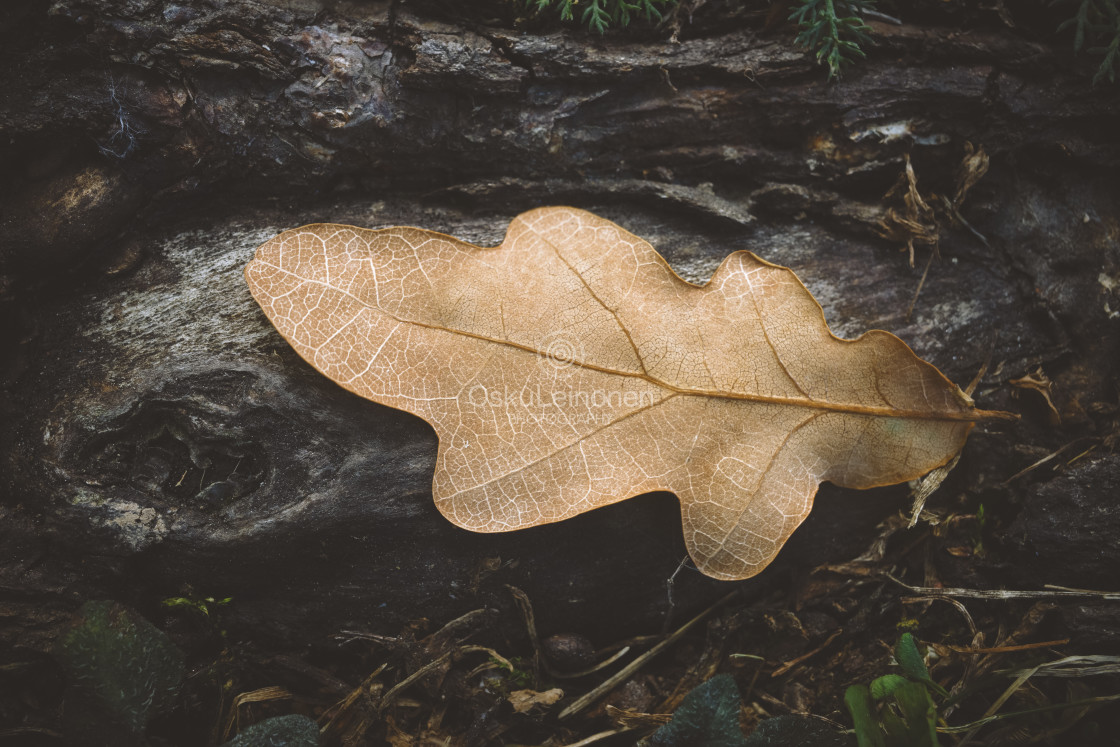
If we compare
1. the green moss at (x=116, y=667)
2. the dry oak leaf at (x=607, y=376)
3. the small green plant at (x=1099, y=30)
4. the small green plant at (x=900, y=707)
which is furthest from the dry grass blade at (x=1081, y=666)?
the green moss at (x=116, y=667)

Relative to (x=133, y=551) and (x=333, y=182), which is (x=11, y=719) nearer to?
(x=133, y=551)

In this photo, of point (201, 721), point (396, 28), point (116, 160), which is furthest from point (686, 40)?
point (201, 721)

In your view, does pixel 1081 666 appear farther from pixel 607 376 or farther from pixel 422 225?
pixel 422 225

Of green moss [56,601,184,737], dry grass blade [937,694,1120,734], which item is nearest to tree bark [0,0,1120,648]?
green moss [56,601,184,737]

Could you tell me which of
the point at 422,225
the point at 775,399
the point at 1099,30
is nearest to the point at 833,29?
the point at 1099,30

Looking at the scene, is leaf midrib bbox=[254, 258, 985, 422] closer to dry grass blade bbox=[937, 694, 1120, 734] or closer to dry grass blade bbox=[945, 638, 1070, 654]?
dry grass blade bbox=[945, 638, 1070, 654]
